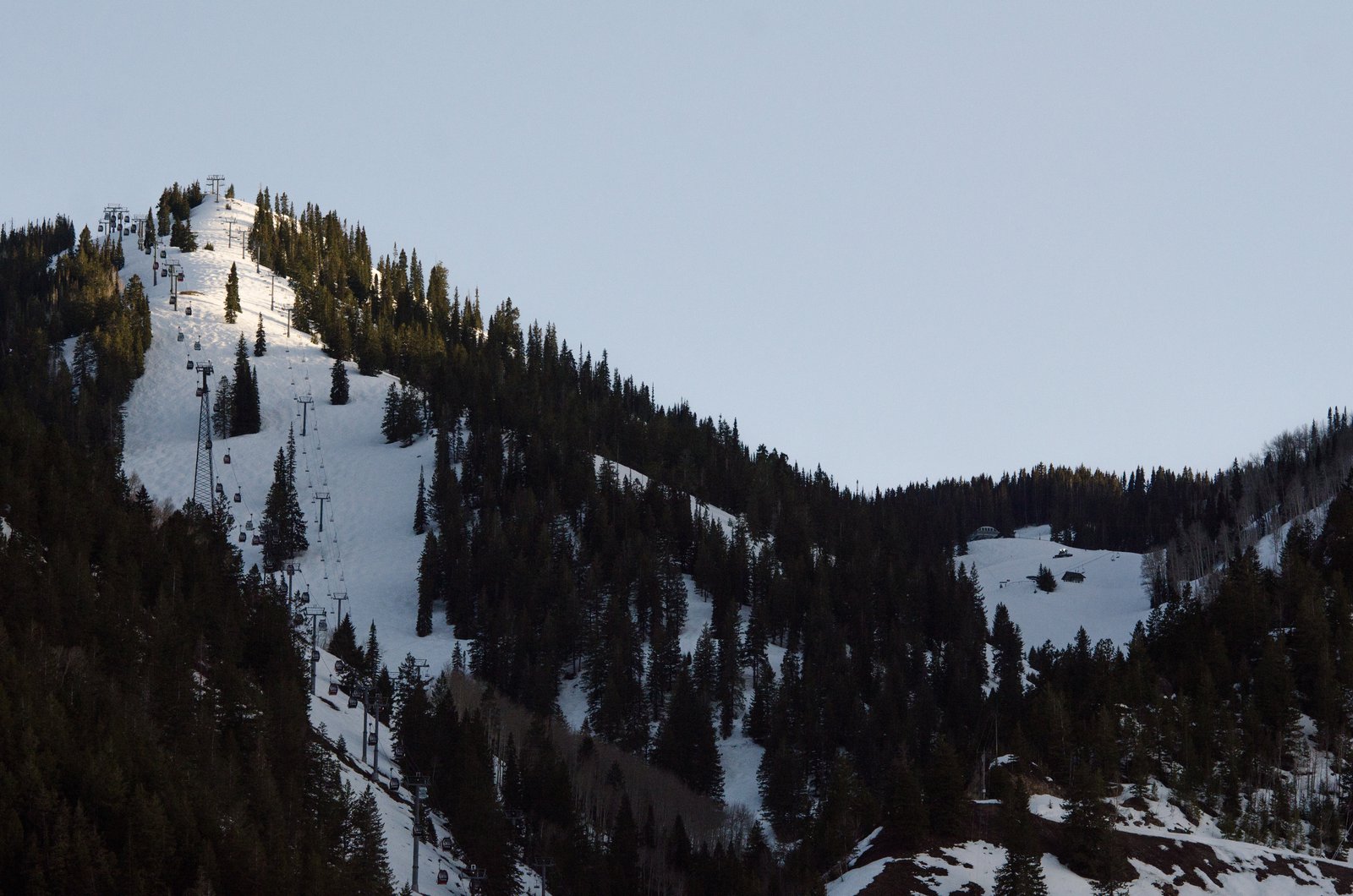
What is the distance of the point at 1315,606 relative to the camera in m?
125

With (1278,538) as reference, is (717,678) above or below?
below

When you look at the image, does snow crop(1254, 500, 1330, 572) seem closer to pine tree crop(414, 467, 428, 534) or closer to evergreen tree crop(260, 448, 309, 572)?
pine tree crop(414, 467, 428, 534)

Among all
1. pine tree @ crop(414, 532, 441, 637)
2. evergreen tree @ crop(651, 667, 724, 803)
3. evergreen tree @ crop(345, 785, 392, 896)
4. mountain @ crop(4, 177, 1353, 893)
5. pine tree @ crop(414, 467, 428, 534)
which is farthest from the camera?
pine tree @ crop(414, 467, 428, 534)

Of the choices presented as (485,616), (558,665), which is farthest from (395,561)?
(558,665)

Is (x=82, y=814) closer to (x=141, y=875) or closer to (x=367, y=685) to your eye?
(x=141, y=875)

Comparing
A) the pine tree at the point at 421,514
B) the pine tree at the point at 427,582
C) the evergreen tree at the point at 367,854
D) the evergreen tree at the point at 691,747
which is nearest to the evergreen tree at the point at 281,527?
the pine tree at the point at 421,514

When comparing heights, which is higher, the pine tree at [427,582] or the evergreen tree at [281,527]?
the evergreen tree at [281,527]

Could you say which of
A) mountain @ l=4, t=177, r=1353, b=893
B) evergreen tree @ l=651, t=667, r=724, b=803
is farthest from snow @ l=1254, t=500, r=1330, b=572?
evergreen tree @ l=651, t=667, r=724, b=803

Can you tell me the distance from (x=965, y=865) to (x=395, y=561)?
351ft

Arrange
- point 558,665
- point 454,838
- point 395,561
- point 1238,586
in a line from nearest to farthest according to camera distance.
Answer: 1. point 454,838
2. point 1238,586
3. point 558,665
4. point 395,561

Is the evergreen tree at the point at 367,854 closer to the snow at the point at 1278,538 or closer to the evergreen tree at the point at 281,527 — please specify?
the evergreen tree at the point at 281,527

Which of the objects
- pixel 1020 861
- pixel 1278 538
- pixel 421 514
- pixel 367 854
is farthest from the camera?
pixel 1278 538

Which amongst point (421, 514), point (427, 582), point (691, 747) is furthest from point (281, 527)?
point (691, 747)

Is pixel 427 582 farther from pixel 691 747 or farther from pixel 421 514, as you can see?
pixel 691 747
